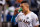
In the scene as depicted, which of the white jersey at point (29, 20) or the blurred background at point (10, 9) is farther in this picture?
the blurred background at point (10, 9)

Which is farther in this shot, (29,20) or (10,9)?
(10,9)

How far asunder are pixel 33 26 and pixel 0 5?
2.63ft

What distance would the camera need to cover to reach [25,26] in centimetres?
136

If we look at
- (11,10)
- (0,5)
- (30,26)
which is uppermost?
(0,5)

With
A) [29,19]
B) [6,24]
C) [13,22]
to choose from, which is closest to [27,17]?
[29,19]

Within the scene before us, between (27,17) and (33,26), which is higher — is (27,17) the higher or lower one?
the higher one

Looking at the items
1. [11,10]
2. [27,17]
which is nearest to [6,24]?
[11,10]

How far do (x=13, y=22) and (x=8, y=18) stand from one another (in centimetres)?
13

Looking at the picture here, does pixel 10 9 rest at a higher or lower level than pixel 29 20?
higher

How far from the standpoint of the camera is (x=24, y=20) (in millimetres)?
1365

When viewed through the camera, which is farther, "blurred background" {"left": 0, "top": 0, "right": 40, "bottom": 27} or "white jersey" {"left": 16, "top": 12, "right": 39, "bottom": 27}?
"blurred background" {"left": 0, "top": 0, "right": 40, "bottom": 27}

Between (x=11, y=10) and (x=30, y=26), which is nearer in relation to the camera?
(x=30, y=26)

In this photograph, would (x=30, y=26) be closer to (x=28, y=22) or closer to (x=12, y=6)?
(x=28, y=22)

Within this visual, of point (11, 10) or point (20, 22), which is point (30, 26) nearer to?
point (20, 22)
